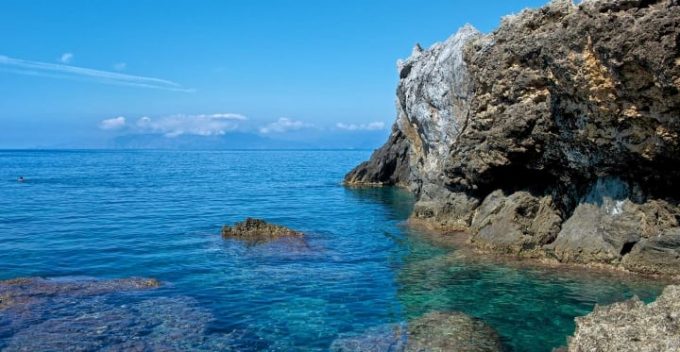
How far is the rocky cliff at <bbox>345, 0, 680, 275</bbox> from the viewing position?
21.8 meters

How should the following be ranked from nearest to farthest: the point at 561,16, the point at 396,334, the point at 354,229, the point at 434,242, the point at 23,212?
1. the point at 396,334
2. the point at 561,16
3. the point at 434,242
4. the point at 354,229
5. the point at 23,212

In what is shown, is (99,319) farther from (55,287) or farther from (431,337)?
(431,337)

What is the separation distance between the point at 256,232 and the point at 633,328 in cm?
3004

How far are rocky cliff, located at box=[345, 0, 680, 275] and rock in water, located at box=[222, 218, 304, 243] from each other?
1207 cm

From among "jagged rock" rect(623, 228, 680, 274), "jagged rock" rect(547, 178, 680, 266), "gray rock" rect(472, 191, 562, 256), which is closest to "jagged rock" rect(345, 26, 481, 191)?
"gray rock" rect(472, 191, 562, 256)

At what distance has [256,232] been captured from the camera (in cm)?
3866

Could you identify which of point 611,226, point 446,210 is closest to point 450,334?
point 611,226

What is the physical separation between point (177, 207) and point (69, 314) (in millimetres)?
35701

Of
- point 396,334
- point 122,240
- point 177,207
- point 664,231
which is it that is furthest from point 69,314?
point 177,207

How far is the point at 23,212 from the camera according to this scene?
5088 cm

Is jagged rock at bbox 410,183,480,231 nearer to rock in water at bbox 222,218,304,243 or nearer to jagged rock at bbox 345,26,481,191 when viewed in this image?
jagged rock at bbox 345,26,481,191

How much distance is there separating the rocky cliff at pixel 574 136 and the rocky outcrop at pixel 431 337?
36.8ft

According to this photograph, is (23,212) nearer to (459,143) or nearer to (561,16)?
(459,143)

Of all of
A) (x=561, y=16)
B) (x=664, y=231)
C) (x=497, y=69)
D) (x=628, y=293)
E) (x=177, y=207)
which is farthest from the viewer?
(x=177, y=207)
